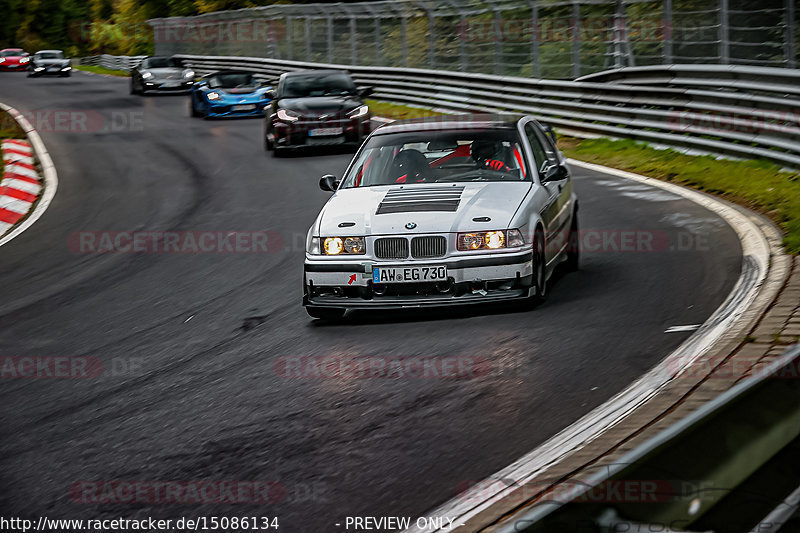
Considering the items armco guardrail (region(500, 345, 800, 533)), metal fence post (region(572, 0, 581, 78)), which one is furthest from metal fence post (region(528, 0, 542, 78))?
armco guardrail (region(500, 345, 800, 533))

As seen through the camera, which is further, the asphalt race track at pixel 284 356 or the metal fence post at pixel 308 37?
the metal fence post at pixel 308 37

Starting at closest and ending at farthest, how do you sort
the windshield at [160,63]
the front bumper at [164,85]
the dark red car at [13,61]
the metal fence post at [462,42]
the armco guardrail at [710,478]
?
the armco guardrail at [710,478] → the metal fence post at [462,42] → the front bumper at [164,85] → the windshield at [160,63] → the dark red car at [13,61]

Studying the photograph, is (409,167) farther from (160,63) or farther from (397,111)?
(160,63)

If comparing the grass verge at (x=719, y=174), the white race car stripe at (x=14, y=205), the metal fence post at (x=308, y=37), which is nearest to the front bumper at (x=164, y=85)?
the metal fence post at (x=308, y=37)

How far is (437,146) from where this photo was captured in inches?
367

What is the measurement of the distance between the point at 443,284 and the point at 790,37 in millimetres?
8589

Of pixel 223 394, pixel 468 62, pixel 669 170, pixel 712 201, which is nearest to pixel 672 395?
pixel 223 394

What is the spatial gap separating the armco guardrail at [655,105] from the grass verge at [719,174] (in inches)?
9.8

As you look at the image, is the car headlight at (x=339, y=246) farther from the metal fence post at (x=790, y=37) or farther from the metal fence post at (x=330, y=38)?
the metal fence post at (x=330, y=38)

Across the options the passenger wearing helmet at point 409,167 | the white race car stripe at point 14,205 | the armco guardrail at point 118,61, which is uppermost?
the passenger wearing helmet at point 409,167

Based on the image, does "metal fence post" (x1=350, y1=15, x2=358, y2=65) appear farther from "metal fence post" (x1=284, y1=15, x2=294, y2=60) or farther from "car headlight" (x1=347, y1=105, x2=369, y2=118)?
"car headlight" (x1=347, y1=105, x2=369, y2=118)

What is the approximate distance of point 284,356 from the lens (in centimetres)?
751

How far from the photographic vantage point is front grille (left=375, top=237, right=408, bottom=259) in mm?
8086

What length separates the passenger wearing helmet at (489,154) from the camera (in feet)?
30.3
